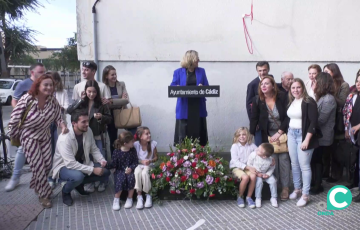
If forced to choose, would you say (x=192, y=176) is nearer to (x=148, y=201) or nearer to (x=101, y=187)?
(x=148, y=201)

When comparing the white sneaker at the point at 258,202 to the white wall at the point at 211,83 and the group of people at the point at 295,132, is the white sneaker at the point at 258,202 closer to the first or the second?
the group of people at the point at 295,132

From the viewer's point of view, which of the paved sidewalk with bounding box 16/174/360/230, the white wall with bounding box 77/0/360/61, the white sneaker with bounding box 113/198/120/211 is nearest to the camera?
the paved sidewalk with bounding box 16/174/360/230

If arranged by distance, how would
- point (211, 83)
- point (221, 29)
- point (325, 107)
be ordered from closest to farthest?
point (325, 107)
point (221, 29)
point (211, 83)

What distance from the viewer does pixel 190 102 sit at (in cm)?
505

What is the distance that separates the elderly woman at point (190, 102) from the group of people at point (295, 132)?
0.65 meters

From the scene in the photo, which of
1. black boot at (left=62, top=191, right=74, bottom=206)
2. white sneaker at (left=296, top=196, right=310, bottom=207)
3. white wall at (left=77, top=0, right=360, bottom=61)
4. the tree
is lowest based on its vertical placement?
white sneaker at (left=296, top=196, right=310, bottom=207)

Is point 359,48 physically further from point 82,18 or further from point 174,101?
point 82,18

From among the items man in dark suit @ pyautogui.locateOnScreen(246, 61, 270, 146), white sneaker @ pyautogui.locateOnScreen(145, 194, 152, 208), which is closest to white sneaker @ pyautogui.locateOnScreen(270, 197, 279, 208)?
man in dark suit @ pyautogui.locateOnScreen(246, 61, 270, 146)

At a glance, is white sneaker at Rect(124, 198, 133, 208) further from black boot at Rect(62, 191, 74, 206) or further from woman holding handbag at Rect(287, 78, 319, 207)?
woman holding handbag at Rect(287, 78, 319, 207)

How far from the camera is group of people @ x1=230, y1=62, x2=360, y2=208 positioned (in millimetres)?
4523

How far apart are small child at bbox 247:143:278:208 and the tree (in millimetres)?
23063

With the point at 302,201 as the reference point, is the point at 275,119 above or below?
above

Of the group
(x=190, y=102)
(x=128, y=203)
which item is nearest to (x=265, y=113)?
(x=190, y=102)

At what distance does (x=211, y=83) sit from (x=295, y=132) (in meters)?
2.56
